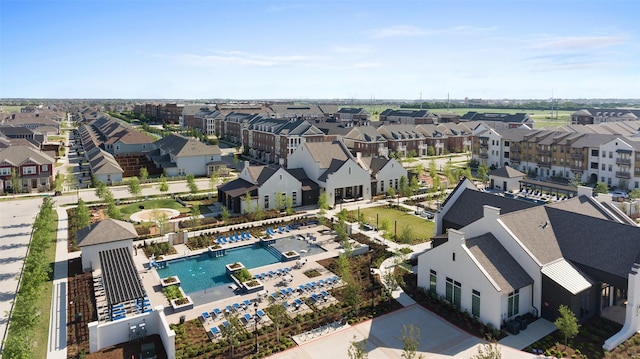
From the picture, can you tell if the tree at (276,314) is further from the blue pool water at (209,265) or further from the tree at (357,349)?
the blue pool water at (209,265)

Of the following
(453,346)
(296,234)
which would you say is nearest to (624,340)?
(453,346)

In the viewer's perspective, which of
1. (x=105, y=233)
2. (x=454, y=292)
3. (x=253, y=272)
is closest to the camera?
(x=454, y=292)

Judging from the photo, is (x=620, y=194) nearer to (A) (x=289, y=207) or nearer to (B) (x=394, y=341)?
(A) (x=289, y=207)

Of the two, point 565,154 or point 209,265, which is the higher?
point 565,154

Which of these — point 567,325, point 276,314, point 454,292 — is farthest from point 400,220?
point 276,314

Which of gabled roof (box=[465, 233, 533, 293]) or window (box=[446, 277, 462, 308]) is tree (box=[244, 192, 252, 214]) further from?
gabled roof (box=[465, 233, 533, 293])

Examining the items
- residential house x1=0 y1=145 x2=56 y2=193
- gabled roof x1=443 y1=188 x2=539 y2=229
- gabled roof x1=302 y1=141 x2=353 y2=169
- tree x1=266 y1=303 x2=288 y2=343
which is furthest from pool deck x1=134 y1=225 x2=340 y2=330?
residential house x1=0 y1=145 x2=56 y2=193
